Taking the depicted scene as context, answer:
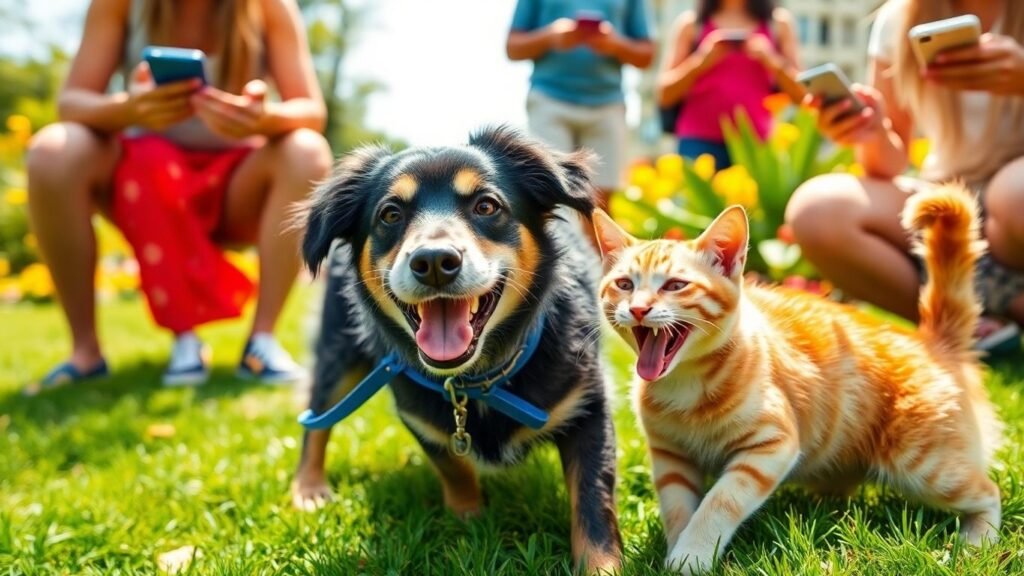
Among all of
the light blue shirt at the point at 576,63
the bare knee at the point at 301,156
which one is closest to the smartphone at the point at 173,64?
the bare knee at the point at 301,156

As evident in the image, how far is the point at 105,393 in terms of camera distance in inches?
146

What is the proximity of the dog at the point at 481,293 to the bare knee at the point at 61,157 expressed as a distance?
77.5 inches

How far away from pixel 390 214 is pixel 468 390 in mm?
479

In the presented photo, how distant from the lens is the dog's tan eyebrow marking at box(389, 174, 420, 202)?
6.19ft

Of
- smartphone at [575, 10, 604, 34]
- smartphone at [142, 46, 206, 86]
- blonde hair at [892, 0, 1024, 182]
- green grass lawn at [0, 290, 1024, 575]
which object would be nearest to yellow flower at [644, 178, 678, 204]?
smartphone at [575, 10, 604, 34]

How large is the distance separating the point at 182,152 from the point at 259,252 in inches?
25.3

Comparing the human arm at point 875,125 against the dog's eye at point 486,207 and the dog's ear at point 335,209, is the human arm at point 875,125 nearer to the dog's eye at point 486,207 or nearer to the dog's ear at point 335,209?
the dog's eye at point 486,207

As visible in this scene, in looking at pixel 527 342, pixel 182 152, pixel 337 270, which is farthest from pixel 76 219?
pixel 527 342

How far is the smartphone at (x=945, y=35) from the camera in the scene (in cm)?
223

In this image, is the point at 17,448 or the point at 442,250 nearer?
Result: the point at 442,250

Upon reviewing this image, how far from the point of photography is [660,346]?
5.30ft

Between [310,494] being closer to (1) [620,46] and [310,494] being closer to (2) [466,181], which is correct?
(2) [466,181]

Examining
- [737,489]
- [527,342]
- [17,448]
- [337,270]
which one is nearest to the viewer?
[737,489]

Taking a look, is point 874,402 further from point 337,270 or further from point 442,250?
point 337,270
